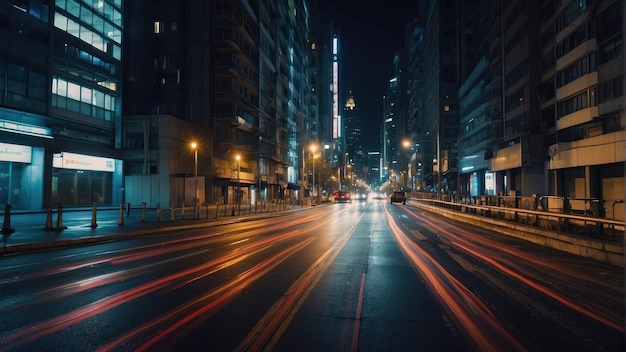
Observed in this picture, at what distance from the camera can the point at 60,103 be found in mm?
36781

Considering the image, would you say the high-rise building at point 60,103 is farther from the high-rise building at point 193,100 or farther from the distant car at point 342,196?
the distant car at point 342,196

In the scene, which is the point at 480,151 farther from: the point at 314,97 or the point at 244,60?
the point at 314,97

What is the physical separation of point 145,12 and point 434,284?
5451cm

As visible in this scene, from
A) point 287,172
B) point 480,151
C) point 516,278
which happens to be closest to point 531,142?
point 480,151

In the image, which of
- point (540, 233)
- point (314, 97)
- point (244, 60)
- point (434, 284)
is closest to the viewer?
point (434, 284)

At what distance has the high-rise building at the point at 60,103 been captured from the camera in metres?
32.2

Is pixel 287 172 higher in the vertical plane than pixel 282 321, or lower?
higher

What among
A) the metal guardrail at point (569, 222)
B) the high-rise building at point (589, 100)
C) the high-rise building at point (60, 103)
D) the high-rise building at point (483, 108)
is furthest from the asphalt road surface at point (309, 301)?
the high-rise building at point (483, 108)

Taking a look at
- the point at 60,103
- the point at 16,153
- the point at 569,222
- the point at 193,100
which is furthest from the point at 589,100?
the point at 16,153

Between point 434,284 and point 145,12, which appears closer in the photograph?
point 434,284

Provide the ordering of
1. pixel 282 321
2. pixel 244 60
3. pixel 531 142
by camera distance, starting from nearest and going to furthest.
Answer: pixel 282 321
pixel 531 142
pixel 244 60

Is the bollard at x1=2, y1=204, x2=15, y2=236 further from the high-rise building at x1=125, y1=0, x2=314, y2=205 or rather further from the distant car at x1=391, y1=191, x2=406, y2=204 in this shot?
the distant car at x1=391, y1=191, x2=406, y2=204

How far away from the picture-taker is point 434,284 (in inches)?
352

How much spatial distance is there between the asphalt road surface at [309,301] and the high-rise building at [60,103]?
24394 millimetres
